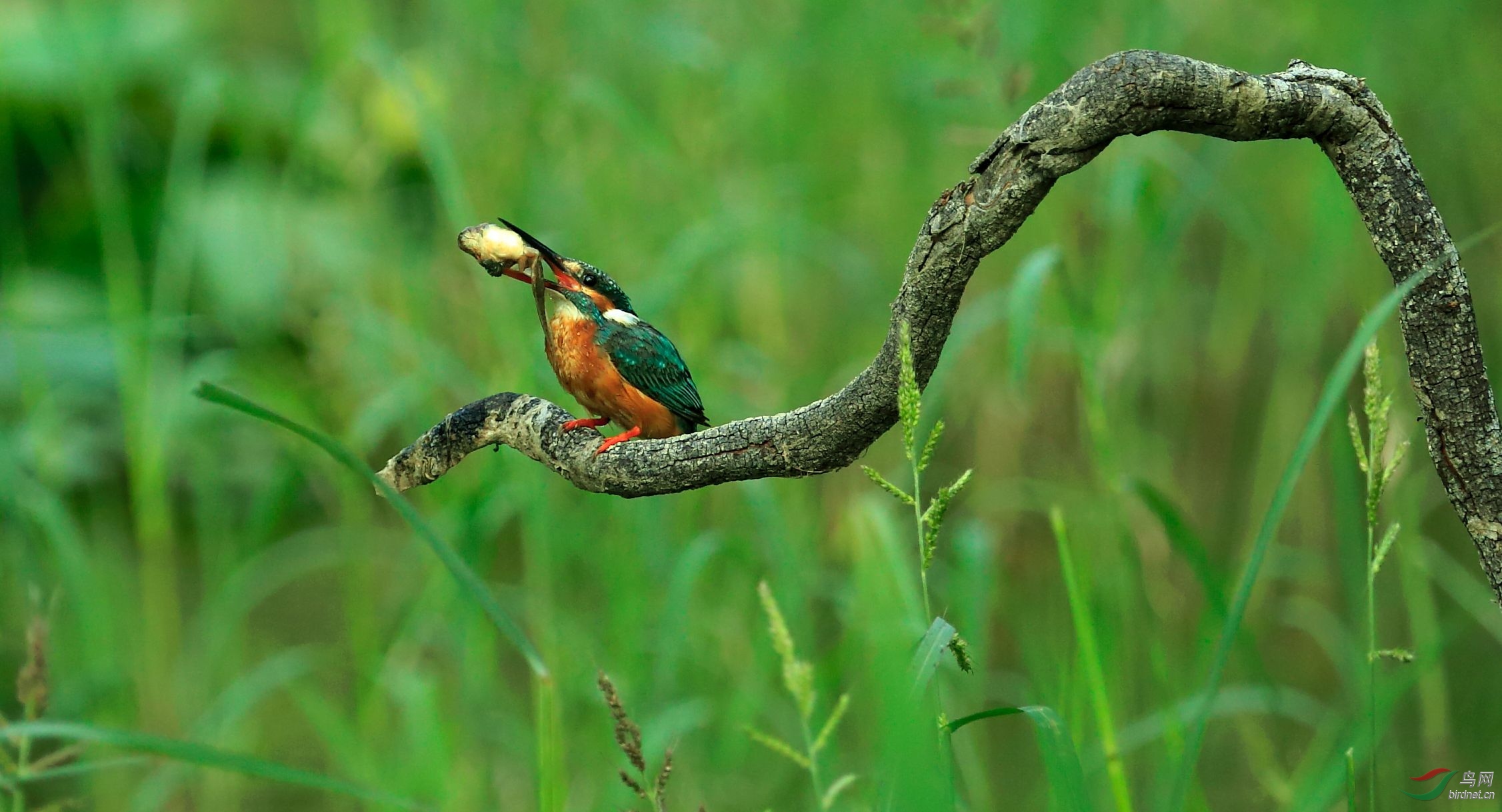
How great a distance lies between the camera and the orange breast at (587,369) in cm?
134

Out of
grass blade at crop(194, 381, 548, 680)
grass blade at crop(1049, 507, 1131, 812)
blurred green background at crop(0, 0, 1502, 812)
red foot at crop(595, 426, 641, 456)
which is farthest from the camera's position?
blurred green background at crop(0, 0, 1502, 812)

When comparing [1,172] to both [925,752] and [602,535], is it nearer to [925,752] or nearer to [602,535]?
[602,535]

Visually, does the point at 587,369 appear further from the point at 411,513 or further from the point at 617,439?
the point at 411,513

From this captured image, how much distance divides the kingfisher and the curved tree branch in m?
0.17

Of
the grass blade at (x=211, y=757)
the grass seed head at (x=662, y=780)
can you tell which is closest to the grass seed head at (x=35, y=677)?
the grass blade at (x=211, y=757)

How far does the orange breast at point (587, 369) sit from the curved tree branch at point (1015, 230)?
17 cm

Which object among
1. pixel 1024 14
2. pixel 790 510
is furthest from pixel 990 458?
pixel 1024 14

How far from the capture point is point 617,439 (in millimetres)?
1153

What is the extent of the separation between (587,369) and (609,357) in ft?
0.09

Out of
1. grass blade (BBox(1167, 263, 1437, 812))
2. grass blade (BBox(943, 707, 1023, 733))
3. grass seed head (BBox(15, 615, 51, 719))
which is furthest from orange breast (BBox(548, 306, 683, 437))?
grass seed head (BBox(15, 615, 51, 719))

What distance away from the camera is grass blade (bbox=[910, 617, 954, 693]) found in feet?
3.55

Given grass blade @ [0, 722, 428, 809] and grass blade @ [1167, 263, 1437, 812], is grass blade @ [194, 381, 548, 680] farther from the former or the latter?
grass blade @ [1167, 263, 1437, 812]

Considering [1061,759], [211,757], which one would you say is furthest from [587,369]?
[1061,759]

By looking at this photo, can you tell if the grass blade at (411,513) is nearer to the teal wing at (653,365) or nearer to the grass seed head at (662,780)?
the grass seed head at (662,780)
